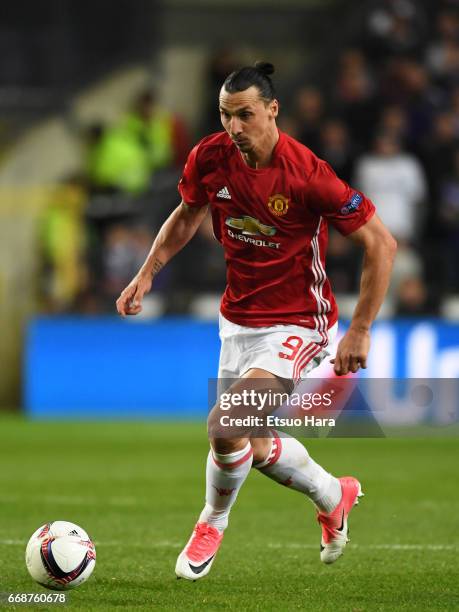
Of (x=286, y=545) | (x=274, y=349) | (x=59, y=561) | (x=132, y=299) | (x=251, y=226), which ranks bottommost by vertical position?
(x=286, y=545)

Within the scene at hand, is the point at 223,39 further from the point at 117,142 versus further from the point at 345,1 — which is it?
the point at 117,142

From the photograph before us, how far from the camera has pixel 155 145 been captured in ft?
51.0

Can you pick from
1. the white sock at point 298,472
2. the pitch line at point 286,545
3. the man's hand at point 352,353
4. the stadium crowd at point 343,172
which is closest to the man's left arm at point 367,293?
the man's hand at point 352,353

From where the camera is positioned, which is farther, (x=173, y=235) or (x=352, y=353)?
(x=173, y=235)

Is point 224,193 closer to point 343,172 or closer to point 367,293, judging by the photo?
point 367,293

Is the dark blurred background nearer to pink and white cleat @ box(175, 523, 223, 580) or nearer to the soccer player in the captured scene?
the soccer player

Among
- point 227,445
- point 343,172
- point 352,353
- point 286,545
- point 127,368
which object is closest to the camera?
point 352,353

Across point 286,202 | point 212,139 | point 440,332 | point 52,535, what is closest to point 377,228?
point 286,202

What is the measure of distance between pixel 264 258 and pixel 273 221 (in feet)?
0.59

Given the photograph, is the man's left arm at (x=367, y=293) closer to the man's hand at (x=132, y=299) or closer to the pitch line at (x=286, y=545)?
the man's hand at (x=132, y=299)

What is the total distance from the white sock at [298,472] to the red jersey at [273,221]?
55cm

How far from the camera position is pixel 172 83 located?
58.5 ft

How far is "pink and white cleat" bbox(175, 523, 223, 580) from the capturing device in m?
5.88

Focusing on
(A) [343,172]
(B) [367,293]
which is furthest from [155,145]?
(B) [367,293]
